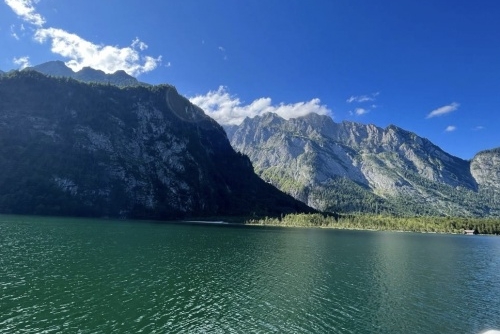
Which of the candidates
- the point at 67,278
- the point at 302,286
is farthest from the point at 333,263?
the point at 67,278

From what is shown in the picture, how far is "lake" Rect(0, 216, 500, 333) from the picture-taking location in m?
48.0

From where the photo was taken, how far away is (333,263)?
112 metres

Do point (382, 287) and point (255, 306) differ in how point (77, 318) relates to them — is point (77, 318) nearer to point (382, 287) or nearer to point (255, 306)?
point (255, 306)

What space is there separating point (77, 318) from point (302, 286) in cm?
4648

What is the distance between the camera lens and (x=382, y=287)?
79.8m

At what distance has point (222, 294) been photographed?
2557 inches

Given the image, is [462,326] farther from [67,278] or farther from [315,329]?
[67,278]

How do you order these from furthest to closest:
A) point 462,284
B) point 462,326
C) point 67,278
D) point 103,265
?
point 462,284 < point 103,265 < point 67,278 < point 462,326

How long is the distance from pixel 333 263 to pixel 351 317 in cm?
5747

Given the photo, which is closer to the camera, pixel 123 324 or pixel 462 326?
pixel 123 324

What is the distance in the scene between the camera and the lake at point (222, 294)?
47969mm

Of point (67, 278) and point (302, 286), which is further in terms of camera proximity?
point (302, 286)

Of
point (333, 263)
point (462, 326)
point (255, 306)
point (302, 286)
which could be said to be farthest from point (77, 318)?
point (333, 263)

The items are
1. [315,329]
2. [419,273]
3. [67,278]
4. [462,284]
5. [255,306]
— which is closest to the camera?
[315,329]
